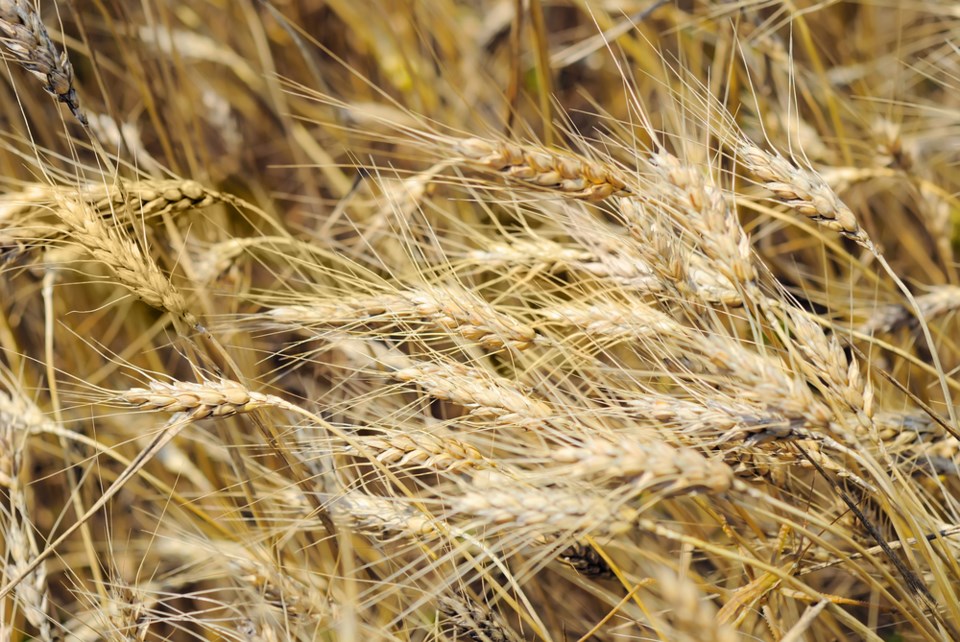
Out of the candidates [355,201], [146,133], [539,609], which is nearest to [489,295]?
[355,201]

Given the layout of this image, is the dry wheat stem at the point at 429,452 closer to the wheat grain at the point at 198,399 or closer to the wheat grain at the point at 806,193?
the wheat grain at the point at 198,399

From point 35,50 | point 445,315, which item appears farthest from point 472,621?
point 35,50

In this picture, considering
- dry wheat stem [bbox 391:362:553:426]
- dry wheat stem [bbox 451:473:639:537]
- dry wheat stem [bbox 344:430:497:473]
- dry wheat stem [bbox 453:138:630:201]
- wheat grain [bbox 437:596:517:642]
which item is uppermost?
dry wheat stem [bbox 453:138:630:201]

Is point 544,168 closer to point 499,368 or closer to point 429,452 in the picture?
point 429,452

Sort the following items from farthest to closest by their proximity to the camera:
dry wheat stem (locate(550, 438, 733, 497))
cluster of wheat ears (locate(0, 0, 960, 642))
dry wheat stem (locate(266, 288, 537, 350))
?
dry wheat stem (locate(266, 288, 537, 350)) < cluster of wheat ears (locate(0, 0, 960, 642)) < dry wheat stem (locate(550, 438, 733, 497))

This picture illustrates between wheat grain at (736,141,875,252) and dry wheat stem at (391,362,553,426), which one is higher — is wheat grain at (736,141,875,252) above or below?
above

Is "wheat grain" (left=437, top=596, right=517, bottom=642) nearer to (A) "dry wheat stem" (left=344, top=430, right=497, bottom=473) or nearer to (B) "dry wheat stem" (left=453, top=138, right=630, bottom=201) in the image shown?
(A) "dry wheat stem" (left=344, top=430, right=497, bottom=473)

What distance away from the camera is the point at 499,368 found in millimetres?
1159

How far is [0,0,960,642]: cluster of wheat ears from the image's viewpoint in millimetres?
715

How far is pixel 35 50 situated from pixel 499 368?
0.74 metres

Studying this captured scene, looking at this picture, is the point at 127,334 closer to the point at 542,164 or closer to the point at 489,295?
the point at 489,295

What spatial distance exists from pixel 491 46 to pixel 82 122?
138cm

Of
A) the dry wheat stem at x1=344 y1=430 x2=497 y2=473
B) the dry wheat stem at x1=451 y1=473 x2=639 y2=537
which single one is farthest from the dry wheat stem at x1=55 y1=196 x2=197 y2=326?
the dry wheat stem at x1=451 y1=473 x2=639 y2=537

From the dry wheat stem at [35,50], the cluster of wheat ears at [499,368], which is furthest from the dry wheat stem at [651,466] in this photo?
the dry wheat stem at [35,50]
